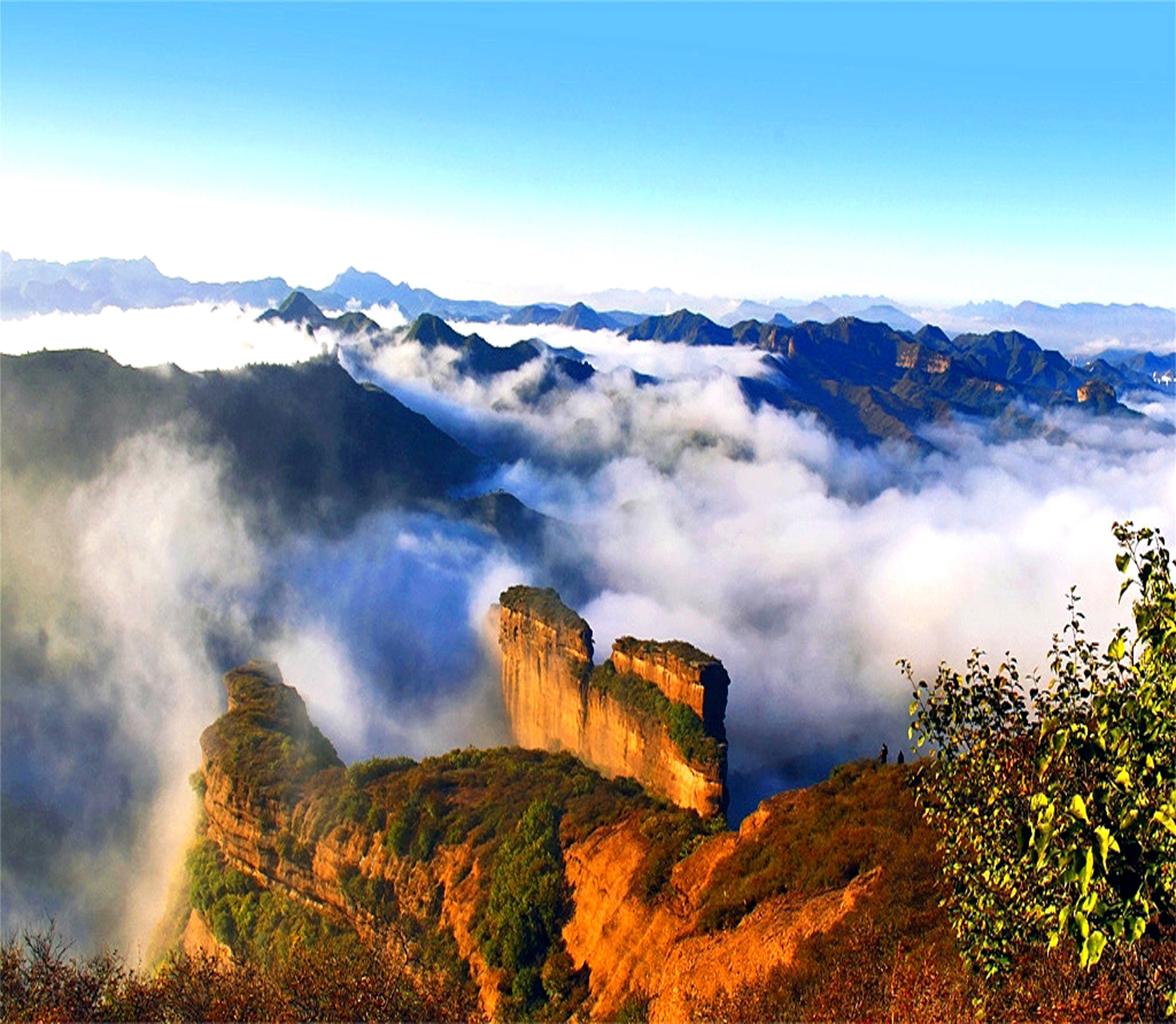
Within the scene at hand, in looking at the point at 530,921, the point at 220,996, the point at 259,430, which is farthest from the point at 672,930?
the point at 259,430

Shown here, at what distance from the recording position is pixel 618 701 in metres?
55.5

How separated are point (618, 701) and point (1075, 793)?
4717 cm

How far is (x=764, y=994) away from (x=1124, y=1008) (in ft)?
28.5

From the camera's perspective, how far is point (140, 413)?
4341 inches

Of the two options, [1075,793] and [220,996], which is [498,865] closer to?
[220,996]

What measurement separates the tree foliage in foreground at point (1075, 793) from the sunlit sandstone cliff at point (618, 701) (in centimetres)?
3252

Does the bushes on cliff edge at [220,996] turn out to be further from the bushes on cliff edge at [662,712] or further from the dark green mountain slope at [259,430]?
the dark green mountain slope at [259,430]

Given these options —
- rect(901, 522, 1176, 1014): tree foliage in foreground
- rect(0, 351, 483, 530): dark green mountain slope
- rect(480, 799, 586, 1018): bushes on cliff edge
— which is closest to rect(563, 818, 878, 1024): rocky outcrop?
rect(480, 799, 586, 1018): bushes on cliff edge

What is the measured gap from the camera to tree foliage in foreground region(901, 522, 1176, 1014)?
8.45m

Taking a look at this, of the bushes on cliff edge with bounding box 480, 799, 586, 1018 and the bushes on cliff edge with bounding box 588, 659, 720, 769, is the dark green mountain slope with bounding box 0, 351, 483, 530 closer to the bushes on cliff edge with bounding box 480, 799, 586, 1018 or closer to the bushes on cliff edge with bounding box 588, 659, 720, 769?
the bushes on cliff edge with bounding box 588, 659, 720, 769

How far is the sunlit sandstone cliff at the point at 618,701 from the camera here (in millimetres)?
47938

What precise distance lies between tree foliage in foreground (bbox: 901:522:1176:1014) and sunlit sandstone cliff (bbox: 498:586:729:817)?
3252 cm

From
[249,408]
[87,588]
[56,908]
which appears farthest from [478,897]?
[249,408]

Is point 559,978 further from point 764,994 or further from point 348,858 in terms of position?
point 764,994
